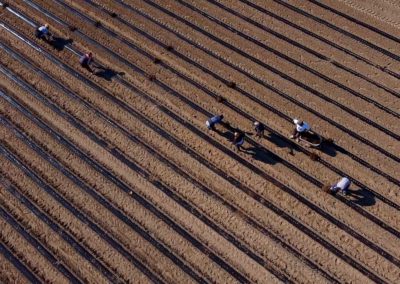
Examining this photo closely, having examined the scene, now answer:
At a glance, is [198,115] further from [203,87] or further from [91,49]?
[91,49]

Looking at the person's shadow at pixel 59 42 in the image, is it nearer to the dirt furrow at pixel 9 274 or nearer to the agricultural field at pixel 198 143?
the agricultural field at pixel 198 143

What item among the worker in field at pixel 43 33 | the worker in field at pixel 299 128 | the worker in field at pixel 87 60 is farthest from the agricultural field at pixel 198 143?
the worker in field at pixel 43 33

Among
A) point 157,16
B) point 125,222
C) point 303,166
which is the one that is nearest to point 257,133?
point 303,166

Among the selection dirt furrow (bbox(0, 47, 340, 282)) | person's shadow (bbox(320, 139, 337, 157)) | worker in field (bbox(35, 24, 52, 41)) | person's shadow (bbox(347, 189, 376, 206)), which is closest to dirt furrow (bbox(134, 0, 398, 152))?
person's shadow (bbox(320, 139, 337, 157))

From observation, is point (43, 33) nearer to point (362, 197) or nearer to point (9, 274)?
point (9, 274)

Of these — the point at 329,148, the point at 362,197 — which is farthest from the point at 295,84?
the point at 362,197

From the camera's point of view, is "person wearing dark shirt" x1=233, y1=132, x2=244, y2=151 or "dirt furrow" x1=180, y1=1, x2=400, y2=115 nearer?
"person wearing dark shirt" x1=233, y1=132, x2=244, y2=151

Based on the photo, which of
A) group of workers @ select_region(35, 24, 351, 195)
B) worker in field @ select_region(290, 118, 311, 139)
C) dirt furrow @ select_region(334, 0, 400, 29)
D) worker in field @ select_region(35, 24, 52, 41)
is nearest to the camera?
group of workers @ select_region(35, 24, 351, 195)

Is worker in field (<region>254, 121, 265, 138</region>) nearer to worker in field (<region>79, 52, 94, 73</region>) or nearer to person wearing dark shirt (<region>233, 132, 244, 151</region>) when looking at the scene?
person wearing dark shirt (<region>233, 132, 244, 151</region>)
